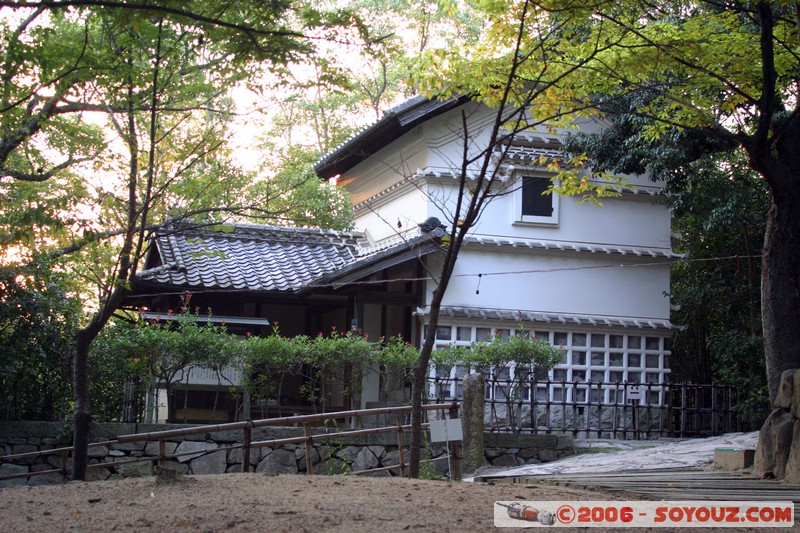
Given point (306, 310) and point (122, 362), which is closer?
point (122, 362)

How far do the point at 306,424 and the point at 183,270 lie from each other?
659 cm

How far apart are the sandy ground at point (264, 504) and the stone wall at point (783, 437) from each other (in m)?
2.62

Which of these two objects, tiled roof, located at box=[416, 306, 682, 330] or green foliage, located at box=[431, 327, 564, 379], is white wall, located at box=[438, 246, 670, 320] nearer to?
tiled roof, located at box=[416, 306, 682, 330]

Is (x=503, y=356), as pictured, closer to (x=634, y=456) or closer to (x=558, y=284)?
(x=634, y=456)

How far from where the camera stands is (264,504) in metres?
6.50

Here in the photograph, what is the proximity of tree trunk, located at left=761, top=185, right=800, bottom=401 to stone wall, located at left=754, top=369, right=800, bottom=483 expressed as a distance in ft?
3.02

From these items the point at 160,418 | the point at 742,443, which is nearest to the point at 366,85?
the point at 160,418

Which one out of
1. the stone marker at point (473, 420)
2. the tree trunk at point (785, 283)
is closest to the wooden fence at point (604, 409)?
the stone marker at point (473, 420)

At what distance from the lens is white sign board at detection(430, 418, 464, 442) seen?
8.88 metres

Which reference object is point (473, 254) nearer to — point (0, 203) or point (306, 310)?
point (306, 310)

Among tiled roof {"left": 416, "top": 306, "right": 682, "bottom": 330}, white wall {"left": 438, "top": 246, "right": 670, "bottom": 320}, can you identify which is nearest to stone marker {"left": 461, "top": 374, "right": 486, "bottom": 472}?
tiled roof {"left": 416, "top": 306, "right": 682, "bottom": 330}

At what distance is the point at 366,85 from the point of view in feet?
91.4

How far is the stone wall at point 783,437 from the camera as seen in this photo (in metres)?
8.98

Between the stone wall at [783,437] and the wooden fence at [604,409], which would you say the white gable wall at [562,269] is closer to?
the wooden fence at [604,409]
